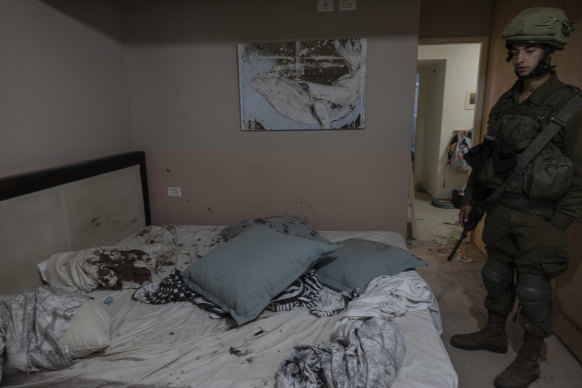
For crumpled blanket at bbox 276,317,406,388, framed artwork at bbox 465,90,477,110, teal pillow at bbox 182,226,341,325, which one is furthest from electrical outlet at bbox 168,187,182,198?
framed artwork at bbox 465,90,477,110

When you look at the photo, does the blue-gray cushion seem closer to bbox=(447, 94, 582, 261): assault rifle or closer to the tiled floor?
bbox=(447, 94, 582, 261): assault rifle

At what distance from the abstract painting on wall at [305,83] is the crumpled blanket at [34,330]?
1669 millimetres

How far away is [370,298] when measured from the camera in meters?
1.52

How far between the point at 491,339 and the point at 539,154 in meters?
1.06

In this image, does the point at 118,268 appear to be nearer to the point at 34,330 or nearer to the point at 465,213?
the point at 34,330

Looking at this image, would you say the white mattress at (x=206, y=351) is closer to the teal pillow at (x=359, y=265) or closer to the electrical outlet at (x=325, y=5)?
the teal pillow at (x=359, y=265)

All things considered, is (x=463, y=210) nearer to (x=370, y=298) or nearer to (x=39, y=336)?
(x=370, y=298)

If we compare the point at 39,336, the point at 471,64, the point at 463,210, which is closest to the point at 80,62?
the point at 39,336

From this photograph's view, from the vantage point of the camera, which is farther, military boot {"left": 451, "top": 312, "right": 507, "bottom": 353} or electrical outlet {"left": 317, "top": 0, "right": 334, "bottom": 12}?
electrical outlet {"left": 317, "top": 0, "right": 334, "bottom": 12}

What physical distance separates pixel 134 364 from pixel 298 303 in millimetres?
678

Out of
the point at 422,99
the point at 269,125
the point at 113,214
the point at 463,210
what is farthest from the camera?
the point at 422,99

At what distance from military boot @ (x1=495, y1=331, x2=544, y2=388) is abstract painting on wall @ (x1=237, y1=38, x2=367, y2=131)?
1.56 metres

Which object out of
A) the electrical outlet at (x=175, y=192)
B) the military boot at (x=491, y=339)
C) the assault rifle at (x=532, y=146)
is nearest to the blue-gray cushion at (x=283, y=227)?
the electrical outlet at (x=175, y=192)

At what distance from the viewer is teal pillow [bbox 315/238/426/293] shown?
170 centimetres
